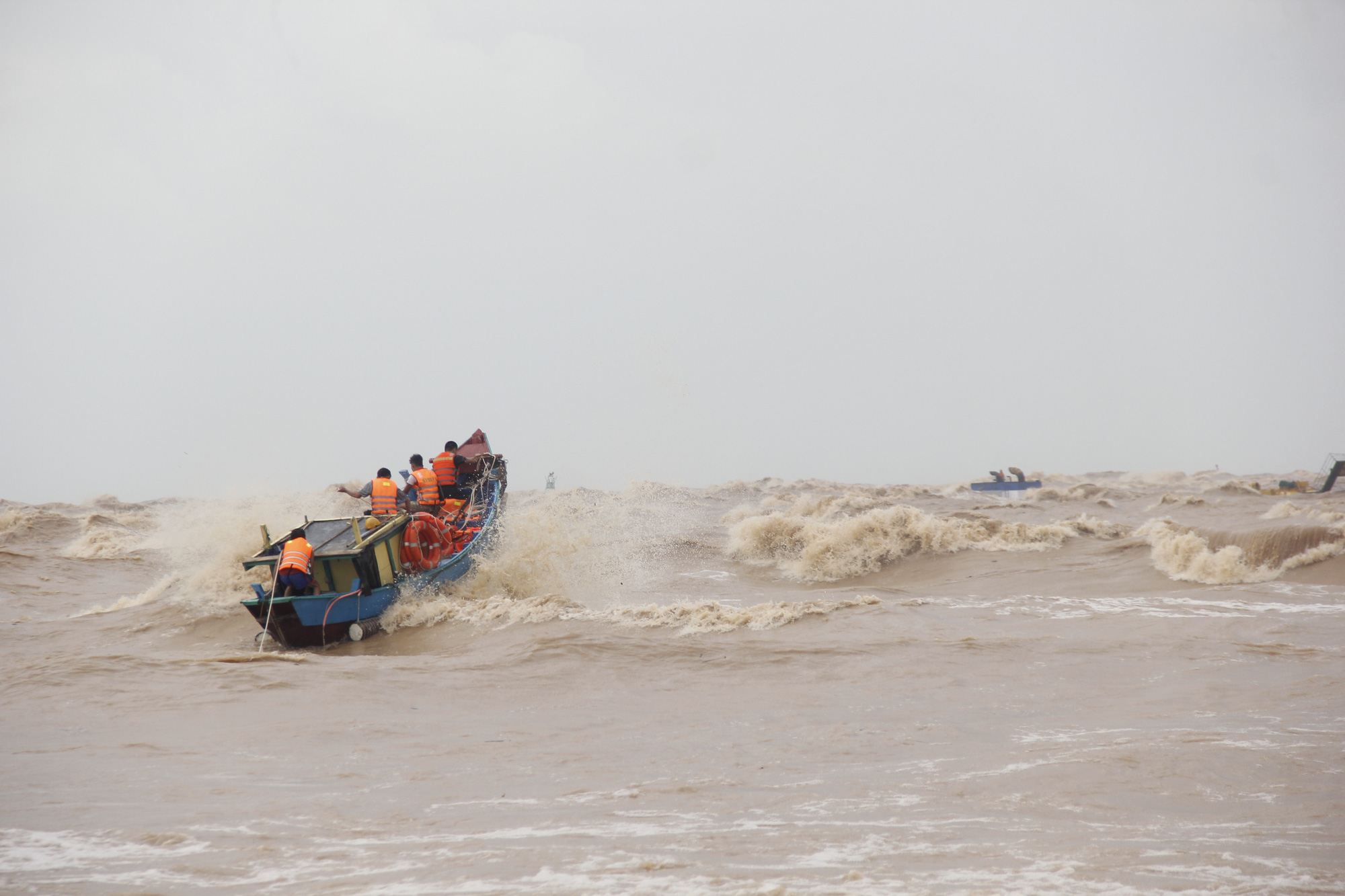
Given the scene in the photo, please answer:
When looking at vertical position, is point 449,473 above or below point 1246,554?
above

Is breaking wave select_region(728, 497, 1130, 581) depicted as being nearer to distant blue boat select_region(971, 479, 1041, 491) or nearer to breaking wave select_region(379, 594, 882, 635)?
breaking wave select_region(379, 594, 882, 635)

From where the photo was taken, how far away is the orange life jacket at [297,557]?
10500mm

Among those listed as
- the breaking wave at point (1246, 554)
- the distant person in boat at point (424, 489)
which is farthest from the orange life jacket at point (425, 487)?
the breaking wave at point (1246, 554)

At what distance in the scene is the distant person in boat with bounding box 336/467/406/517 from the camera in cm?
1273

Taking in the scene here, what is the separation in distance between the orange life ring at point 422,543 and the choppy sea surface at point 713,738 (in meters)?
0.63

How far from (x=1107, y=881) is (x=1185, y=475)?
60.2 metres

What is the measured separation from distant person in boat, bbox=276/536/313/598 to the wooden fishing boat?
0.16 meters

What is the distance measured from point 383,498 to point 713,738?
345 inches

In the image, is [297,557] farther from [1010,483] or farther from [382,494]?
[1010,483]

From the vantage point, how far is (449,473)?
15.5 m

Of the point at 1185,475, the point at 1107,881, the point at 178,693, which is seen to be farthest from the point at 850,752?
the point at 1185,475

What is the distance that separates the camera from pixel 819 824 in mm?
3861

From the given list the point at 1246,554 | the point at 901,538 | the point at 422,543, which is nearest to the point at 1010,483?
the point at 901,538

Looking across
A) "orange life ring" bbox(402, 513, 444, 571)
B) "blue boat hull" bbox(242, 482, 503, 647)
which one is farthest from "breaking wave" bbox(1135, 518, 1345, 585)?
"blue boat hull" bbox(242, 482, 503, 647)
